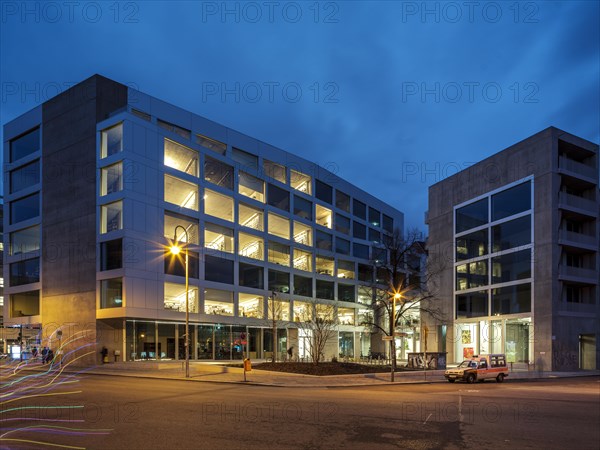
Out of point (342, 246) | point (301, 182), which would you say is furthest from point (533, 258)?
point (342, 246)

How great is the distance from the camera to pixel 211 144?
2192 inches

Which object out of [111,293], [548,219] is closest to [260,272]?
[111,293]

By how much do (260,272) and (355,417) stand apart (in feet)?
149

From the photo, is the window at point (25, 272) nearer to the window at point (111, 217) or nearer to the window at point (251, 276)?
the window at point (111, 217)

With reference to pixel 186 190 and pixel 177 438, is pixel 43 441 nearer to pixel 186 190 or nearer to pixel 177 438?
pixel 177 438

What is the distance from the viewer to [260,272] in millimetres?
59969

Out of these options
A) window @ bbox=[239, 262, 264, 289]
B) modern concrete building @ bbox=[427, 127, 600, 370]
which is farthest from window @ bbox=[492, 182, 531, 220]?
window @ bbox=[239, 262, 264, 289]

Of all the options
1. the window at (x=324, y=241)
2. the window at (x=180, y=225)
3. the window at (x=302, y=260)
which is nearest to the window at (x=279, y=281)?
the window at (x=302, y=260)

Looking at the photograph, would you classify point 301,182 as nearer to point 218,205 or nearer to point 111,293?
point 218,205

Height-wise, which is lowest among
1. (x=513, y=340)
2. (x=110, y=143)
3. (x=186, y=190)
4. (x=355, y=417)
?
(x=513, y=340)

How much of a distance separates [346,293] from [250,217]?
2311cm

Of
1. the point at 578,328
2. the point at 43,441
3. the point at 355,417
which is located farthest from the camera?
the point at 578,328

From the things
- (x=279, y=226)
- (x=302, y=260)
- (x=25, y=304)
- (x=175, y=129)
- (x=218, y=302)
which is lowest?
(x=25, y=304)

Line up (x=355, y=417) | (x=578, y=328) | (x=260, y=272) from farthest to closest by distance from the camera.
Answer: (x=260, y=272)
(x=578, y=328)
(x=355, y=417)
